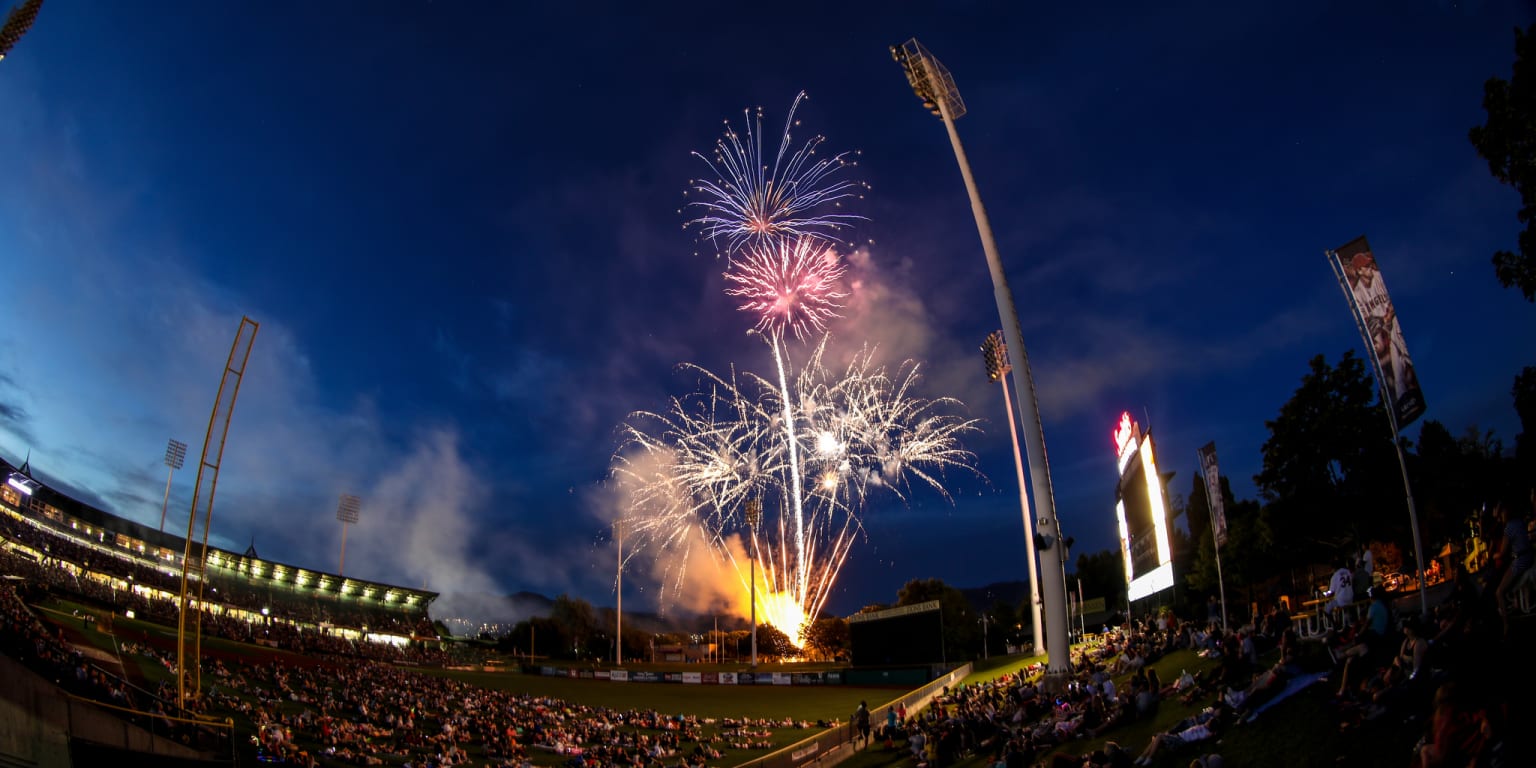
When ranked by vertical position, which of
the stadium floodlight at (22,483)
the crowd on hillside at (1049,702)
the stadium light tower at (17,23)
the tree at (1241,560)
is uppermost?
the stadium floodlight at (22,483)

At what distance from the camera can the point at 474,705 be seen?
4272 cm

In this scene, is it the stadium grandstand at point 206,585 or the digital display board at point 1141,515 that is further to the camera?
the stadium grandstand at point 206,585

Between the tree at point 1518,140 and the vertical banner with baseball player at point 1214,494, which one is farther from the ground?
the tree at point 1518,140

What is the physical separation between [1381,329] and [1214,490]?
38.8 ft

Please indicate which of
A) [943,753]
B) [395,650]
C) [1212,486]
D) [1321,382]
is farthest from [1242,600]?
[395,650]

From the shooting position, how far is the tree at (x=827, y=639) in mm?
97562

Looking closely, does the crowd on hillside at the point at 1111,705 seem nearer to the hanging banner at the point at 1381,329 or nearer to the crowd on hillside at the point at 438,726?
the hanging banner at the point at 1381,329

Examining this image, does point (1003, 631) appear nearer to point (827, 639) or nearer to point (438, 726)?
point (827, 639)

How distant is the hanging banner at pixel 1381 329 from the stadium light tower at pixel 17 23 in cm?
2086

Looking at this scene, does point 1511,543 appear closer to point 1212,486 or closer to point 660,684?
point 1212,486

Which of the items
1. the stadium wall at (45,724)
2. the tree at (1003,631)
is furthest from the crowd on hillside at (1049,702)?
the tree at (1003,631)

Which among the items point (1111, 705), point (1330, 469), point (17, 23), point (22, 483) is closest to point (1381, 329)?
point (1111, 705)

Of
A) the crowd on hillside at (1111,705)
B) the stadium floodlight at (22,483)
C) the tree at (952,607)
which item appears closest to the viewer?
the crowd on hillside at (1111,705)

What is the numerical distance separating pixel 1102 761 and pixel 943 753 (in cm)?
964
